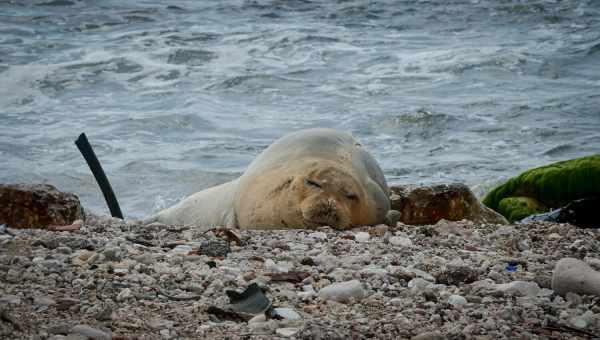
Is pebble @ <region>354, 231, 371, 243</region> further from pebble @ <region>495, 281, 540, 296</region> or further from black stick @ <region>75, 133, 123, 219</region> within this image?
black stick @ <region>75, 133, 123, 219</region>

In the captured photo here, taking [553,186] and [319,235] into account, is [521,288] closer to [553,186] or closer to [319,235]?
[319,235]

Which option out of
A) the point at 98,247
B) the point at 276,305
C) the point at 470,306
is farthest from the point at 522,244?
the point at 98,247

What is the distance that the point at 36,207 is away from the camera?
5.60 meters

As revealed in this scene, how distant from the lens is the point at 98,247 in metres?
4.00

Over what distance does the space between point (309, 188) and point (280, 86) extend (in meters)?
9.58

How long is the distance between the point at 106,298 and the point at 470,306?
1331 mm

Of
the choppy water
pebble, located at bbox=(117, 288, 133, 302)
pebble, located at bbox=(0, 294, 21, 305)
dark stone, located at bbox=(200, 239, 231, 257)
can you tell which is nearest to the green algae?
the choppy water

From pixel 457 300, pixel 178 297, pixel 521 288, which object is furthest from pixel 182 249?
pixel 521 288

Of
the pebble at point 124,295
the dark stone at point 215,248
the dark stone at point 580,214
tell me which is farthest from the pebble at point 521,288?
the dark stone at point 580,214

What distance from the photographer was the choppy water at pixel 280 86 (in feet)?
34.8

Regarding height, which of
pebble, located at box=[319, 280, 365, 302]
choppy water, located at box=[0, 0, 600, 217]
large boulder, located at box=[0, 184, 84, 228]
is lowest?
choppy water, located at box=[0, 0, 600, 217]

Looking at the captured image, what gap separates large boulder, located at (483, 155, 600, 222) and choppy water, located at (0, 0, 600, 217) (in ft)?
5.92

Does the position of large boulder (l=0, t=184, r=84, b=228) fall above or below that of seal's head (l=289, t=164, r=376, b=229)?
below

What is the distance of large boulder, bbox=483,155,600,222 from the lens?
719cm
